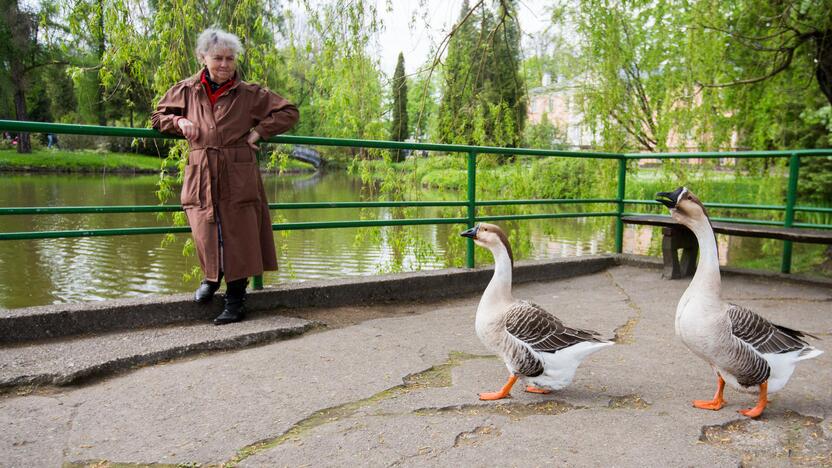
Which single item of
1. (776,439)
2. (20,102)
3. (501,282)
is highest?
(20,102)

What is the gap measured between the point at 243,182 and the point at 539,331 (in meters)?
2.20

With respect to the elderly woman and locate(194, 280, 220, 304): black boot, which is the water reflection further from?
the elderly woman

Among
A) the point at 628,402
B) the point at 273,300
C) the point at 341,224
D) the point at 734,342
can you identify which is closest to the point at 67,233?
the point at 273,300

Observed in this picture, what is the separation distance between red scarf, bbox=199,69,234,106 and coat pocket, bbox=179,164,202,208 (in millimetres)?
463

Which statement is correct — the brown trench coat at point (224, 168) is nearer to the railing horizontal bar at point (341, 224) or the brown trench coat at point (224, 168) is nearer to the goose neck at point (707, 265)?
the railing horizontal bar at point (341, 224)

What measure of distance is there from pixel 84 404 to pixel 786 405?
3.50 meters

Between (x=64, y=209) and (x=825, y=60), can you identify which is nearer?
(x=64, y=209)

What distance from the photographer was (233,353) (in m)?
3.47

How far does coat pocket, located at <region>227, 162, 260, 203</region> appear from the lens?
3.72m

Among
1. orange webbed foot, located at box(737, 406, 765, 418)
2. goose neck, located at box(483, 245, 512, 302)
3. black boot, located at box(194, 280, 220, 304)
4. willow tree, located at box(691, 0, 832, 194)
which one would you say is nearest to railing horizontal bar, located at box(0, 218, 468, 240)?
black boot, located at box(194, 280, 220, 304)

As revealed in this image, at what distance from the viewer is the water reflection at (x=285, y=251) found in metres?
7.96

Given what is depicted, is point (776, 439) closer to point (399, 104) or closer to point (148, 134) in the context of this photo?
point (148, 134)

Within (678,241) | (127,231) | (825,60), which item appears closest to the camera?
(127,231)

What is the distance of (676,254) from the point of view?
19.8 ft
